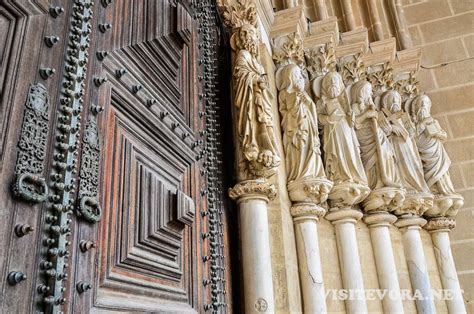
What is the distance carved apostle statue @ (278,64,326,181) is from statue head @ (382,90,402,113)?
1.10 meters

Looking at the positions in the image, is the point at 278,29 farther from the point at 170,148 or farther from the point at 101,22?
the point at 101,22

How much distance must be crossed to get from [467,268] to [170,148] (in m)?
3.07

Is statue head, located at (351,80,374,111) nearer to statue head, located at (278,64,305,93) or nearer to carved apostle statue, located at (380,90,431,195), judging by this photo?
carved apostle statue, located at (380,90,431,195)

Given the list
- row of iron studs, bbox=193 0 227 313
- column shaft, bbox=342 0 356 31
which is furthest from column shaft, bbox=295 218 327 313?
column shaft, bbox=342 0 356 31

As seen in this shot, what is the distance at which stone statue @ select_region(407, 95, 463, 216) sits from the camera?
3279mm

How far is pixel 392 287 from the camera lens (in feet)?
8.80

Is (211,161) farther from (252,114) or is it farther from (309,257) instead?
(309,257)

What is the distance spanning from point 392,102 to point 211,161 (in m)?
2.02

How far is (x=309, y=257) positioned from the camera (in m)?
2.28

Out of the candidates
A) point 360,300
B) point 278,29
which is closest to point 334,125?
point 278,29

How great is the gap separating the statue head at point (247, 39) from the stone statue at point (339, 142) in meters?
0.75

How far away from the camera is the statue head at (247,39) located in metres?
2.37

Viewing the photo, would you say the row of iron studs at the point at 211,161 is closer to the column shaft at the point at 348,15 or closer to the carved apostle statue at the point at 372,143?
the carved apostle statue at the point at 372,143

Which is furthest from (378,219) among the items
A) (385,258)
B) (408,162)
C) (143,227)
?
(143,227)
